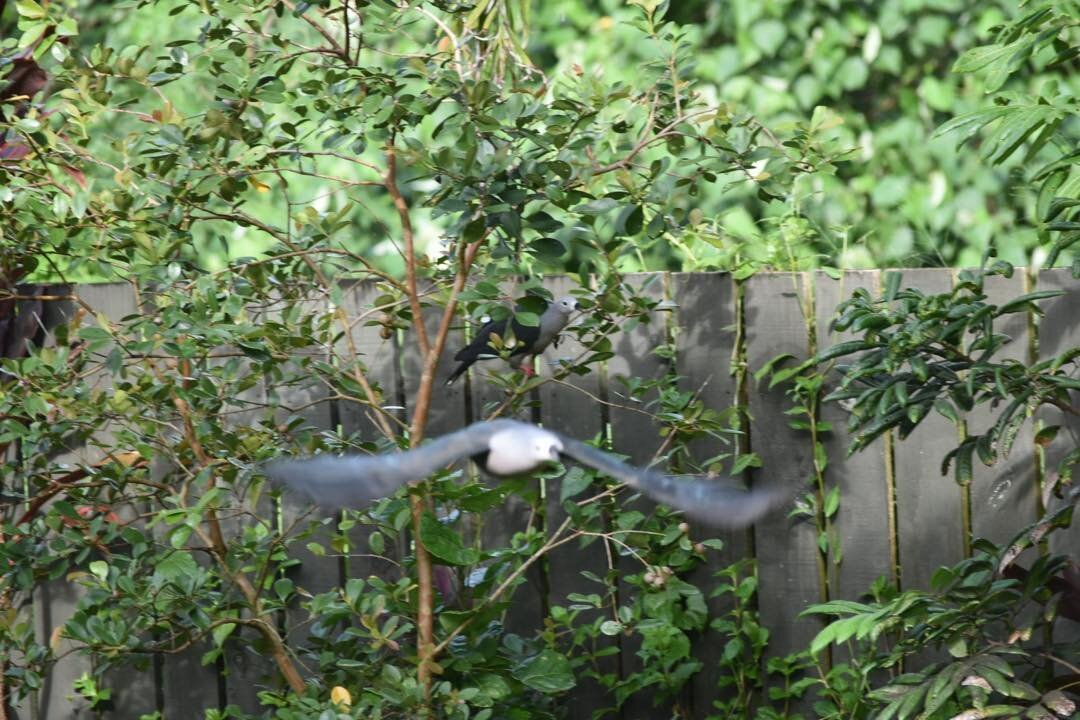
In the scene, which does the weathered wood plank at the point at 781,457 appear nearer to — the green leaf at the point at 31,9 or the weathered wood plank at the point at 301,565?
the weathered wood plank at the point at 301,565

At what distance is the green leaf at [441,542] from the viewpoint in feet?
8.77

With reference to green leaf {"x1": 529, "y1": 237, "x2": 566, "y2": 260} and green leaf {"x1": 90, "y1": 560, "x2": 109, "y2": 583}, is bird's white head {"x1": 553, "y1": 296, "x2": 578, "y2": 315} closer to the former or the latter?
green leaf {"x1": 529, "y1": 237, "x2": 566, "y2": 260}

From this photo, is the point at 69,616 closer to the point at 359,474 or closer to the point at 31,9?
the point at 31,9

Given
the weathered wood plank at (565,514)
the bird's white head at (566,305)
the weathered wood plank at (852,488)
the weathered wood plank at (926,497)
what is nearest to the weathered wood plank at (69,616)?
the weathered wood plank at (565,514)

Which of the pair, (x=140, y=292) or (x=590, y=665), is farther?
(x=590, y=665)

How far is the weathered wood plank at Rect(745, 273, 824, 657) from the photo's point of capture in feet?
10.5

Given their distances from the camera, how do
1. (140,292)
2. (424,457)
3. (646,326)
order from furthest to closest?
1. (646,326)
2. (140,292)
3. (424,457)

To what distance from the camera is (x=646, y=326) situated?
10.8ft

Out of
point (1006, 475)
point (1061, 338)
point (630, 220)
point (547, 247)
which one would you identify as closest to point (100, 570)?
point (547, 247)

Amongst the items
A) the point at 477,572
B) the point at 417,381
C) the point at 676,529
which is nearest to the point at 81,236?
the point at 417,381

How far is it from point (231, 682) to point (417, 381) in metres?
0.91

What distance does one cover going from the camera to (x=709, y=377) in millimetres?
3246

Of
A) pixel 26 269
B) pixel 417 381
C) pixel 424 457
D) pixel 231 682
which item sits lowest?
pixel 231 682

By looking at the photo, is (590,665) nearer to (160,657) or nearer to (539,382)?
(539,382)
